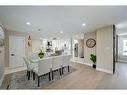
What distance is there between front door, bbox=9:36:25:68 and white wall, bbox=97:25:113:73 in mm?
3322

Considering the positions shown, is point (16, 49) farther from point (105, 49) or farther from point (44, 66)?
point (105, 49)

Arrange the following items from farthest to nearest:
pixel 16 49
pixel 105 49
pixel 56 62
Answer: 1. pixel 105 49
2. pixel 56 62
3. pixel 16 49

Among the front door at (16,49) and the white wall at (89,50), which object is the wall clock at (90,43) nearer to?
the white wall at (89,50)

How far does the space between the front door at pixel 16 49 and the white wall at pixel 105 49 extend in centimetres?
332

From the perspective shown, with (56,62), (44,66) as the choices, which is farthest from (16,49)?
(56,62)

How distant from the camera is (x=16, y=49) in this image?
3.49m

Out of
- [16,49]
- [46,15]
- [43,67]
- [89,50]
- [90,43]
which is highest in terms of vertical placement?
[46,15]

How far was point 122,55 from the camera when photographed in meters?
6.67

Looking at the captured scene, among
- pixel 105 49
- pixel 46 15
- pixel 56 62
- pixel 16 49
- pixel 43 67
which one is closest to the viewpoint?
pixel 46 15

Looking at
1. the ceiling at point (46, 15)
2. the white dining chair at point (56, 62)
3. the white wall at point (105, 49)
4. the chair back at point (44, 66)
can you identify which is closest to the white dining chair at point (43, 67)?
the chair back at point (44, 66)

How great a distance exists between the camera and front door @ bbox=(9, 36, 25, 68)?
336cm

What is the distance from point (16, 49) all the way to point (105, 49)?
3.59 m
